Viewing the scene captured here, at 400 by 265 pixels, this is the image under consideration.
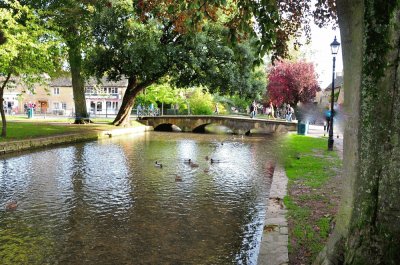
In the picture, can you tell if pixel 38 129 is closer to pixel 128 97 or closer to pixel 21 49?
pixel 21 49

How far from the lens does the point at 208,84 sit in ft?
102

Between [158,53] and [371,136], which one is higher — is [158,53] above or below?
above

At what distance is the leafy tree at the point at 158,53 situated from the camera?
27703 millimetres

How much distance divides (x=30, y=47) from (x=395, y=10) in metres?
17.8

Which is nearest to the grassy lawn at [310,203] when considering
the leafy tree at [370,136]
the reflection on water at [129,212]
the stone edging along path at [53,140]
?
the reflection on water at [129,212]

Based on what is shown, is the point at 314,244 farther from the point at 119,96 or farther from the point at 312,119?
the point at 119,96

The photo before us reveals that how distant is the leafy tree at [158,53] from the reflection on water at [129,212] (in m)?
13.6

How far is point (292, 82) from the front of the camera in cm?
4341

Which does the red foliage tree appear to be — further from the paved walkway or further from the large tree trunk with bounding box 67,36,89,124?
the paved walkway

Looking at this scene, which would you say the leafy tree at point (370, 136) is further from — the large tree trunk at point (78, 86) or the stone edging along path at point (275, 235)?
the large tree trunk at point (78, 86)

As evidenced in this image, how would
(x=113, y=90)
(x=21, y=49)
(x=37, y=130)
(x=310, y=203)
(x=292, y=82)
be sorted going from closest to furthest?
1. (x=310, y=203)
2. (x=21, y=49)
3. (x=37, y=130)
4. (x=292, y=82)
5. (x=113, y=90)

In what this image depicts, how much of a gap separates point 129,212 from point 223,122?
31.8 meters

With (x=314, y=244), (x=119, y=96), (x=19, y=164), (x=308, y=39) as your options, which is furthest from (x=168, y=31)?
(x=119, y=96)

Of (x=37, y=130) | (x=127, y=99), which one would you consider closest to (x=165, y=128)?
(x=127, y=99)
